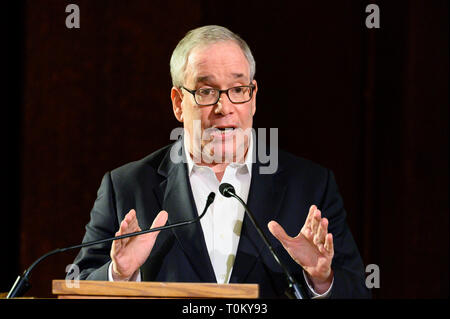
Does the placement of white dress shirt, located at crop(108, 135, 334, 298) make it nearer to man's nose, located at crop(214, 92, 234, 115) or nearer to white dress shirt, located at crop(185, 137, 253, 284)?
white dress shirt, located at crop(185, 137, 253, 284)

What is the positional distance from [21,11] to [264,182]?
59.0 inches

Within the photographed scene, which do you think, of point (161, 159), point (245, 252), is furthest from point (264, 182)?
point (161, 159)

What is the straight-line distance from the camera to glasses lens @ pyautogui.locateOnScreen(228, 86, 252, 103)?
7.18ft

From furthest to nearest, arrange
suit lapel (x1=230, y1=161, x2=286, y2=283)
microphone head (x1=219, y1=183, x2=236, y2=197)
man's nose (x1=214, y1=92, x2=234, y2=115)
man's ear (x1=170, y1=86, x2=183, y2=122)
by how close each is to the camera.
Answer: man's ear (x1=170, y1=86, x2=183, y2=122) < man's nose (x1=214, y1=92, x2=234, y2=115) < suit lapel (x1=230, y1=161, x2=286, y2=283) < microphone head (x1=219, y1=183, x2=236, y2=197)

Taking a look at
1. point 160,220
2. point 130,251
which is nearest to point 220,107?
point 160,220

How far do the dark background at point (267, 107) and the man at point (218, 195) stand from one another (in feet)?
1.66

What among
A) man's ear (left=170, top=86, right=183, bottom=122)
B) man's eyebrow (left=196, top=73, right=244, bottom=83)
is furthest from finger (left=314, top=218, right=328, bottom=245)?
man's ear (left=170, top=86, right=183, bottom=122)

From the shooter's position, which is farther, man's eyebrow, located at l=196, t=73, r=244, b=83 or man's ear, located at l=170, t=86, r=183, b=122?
man's ear, located at l=170, t=86, r=183, b=122

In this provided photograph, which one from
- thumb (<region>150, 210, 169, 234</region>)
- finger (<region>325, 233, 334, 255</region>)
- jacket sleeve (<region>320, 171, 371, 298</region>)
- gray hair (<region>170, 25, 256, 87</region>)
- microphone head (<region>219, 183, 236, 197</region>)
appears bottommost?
jacket sleeve (<region>320, 171, 371, 298</region>)

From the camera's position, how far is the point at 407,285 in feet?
8.60

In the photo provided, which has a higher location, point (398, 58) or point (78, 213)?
point (398, 58)

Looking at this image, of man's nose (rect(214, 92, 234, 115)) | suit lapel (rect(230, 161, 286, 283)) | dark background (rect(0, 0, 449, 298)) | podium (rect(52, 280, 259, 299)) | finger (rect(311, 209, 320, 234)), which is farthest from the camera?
dark background (rect(0, 0, 449, 298))

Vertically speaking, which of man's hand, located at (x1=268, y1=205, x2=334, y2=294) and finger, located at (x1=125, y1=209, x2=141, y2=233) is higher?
finger, located at (x1=125, y1=209, x2=141, y2=233)
